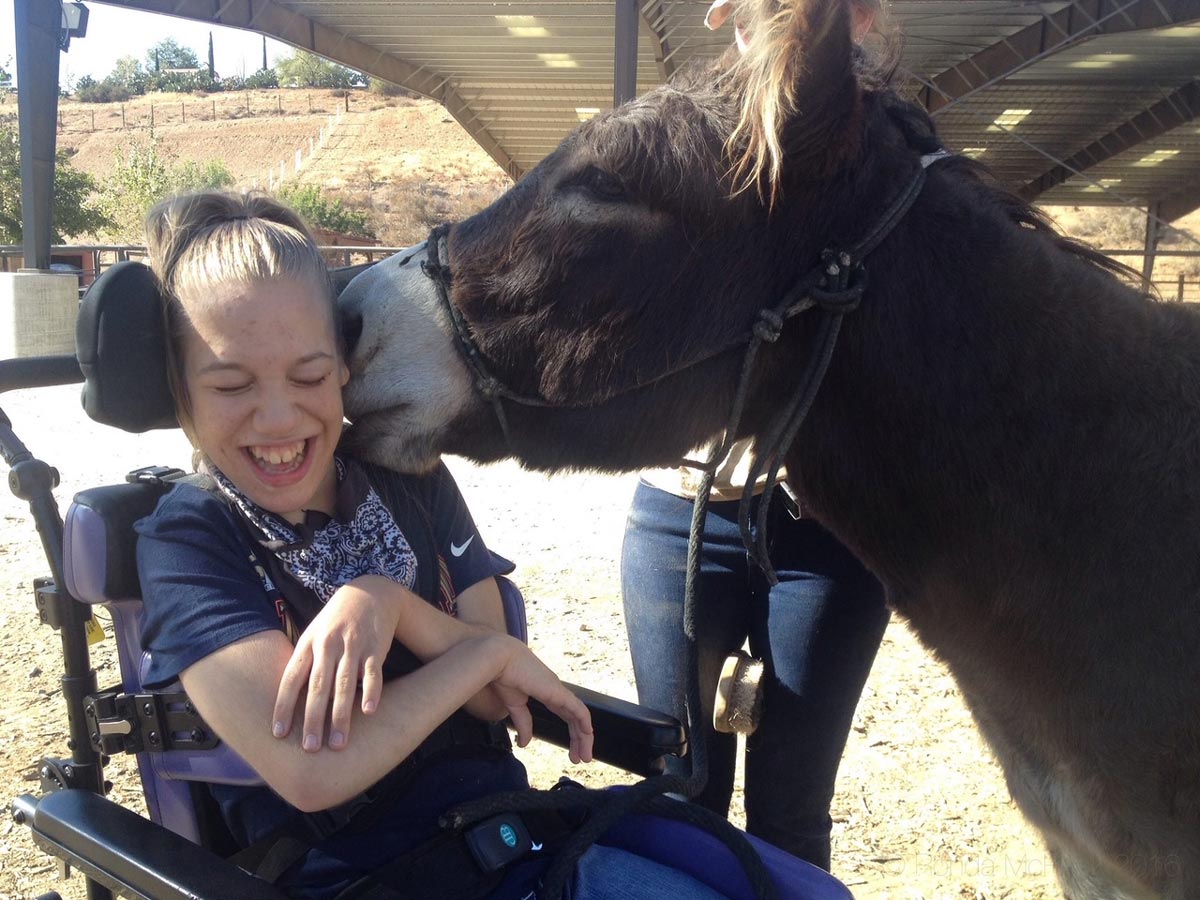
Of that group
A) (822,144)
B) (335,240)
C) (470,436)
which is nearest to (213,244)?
(470,436)

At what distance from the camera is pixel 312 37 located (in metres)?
13.1

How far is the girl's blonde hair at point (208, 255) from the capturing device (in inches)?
65.2

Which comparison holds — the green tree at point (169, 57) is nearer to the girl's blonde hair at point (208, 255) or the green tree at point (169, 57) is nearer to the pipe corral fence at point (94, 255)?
the pipe corral fence at point (94, 255)

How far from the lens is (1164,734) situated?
1541 millimetres

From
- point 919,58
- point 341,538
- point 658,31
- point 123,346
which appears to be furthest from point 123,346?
point 919,58

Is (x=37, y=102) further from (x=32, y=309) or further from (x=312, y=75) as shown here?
(x=312, y=75)

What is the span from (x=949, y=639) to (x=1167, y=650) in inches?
14.5

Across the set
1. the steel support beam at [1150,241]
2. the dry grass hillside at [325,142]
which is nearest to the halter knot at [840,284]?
the steel support beam at [1150,241]

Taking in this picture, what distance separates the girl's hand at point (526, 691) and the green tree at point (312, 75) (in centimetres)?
8102

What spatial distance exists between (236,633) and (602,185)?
100cm

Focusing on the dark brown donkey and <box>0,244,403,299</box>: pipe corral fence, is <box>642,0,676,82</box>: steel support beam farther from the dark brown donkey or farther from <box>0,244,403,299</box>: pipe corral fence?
the dark brown donkey

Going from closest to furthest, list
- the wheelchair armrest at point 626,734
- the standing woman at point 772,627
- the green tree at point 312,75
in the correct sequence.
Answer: the wheelchair armrest at point 626,734 → the standing woman at point 772,627 → the green tree at point 312,75

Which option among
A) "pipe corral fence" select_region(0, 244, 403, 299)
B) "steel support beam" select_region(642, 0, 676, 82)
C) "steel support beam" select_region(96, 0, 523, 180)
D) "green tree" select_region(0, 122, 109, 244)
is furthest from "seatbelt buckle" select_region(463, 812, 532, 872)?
"green tree" select_region(0, 122, 109, 244)

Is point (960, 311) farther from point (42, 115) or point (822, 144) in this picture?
point (42, 115)
